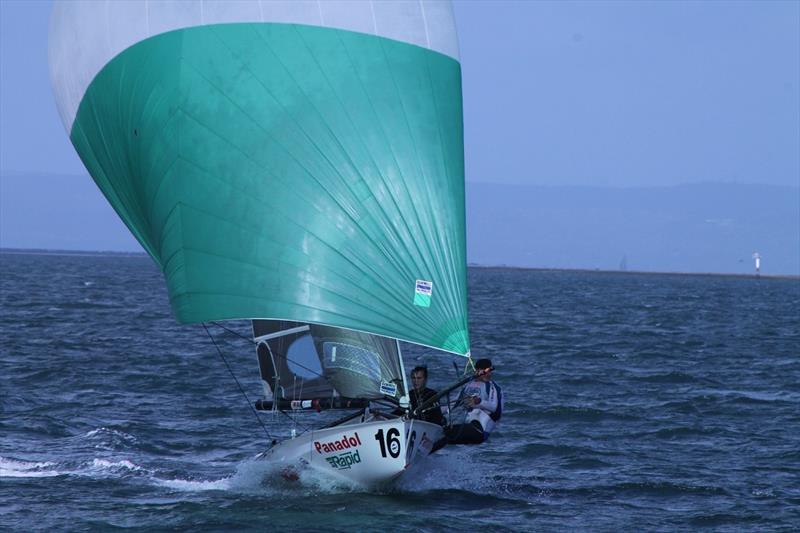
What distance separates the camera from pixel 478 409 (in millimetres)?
15703

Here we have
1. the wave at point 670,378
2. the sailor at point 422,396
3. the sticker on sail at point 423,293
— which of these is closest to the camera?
the sticker on sail at point 423,293

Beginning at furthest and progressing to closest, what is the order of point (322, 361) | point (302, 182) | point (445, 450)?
point (445, 450) → point (322, 361) → point (302, 182)

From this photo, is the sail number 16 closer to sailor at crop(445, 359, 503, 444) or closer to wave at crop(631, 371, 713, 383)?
sailor at crop(445, 359, 503, 444)

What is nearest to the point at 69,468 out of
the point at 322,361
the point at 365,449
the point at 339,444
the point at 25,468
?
the point at 25,468

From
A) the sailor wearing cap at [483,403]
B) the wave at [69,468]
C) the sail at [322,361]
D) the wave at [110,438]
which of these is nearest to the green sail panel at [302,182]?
the sailor wearing cap at [483,403]

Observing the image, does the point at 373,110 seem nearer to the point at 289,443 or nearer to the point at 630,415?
the point at 289,443

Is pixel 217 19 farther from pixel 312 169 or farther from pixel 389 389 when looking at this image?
pixel 389 389

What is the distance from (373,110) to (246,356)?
21092mm

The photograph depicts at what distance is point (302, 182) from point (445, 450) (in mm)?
5617

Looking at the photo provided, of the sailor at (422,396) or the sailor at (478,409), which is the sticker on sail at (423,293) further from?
the sailor at (422,396)

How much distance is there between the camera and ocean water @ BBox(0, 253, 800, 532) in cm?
1467

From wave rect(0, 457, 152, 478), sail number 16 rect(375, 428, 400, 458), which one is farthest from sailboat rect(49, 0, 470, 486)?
wave rect(0, 457, 152, 478)

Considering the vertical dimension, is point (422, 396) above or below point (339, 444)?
above

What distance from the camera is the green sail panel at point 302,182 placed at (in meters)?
14.1
